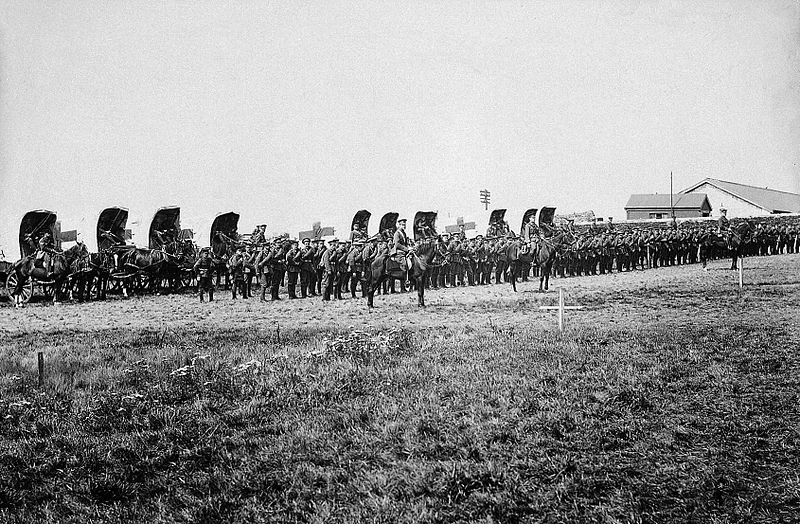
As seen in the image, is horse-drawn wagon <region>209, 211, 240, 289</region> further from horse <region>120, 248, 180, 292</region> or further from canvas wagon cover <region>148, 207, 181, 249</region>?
horse <region>120, 248, 180, 292</region>

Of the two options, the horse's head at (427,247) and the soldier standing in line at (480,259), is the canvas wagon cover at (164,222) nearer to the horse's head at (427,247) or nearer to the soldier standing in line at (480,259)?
the horse's head at (427,247)

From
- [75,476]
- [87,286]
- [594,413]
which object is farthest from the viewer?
[87,286]

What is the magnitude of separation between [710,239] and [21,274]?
1908 centimetres

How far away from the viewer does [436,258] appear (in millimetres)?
17297

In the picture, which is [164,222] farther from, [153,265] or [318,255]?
[318,255]

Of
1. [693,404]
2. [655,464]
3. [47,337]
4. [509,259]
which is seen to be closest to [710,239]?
[509,259]

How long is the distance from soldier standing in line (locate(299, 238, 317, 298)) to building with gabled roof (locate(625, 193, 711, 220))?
9125 mm

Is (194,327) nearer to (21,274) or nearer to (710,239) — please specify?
(21,274)

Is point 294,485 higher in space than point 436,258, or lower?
lower

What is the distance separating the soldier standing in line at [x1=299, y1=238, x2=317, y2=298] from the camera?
598 inches

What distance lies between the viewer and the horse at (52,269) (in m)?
10.9

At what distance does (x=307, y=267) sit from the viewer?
1526 centimetres

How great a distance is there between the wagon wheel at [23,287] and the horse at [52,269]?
0.10 metres

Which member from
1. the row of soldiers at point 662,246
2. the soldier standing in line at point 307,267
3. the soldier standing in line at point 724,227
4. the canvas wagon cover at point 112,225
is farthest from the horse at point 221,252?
the soldier standing in line at point 724,227
